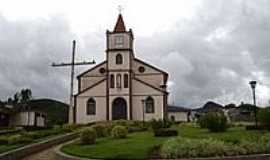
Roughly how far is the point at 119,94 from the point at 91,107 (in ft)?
12.9

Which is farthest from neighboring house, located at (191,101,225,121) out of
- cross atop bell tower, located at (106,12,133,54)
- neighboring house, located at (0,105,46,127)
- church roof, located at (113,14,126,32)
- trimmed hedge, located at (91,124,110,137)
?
neighboring house, located at (0,105,46,127)

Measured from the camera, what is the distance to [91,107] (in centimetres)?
5641

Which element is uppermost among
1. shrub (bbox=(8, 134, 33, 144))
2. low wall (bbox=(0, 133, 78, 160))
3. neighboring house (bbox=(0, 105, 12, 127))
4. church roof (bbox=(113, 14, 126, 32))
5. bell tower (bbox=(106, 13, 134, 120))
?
church roof (bbox=(113, 14, 126, 32))

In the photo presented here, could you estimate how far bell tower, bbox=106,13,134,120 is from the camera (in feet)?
183

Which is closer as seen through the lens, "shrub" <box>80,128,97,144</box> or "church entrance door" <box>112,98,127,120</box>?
"shrub" <box>80,128,97,144</box>

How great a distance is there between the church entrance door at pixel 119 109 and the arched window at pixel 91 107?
2456mm

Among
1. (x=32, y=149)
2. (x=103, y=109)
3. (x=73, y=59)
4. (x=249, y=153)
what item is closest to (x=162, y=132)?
(x=32, y=149)

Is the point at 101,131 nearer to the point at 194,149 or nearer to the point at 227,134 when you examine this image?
the point at 227,134

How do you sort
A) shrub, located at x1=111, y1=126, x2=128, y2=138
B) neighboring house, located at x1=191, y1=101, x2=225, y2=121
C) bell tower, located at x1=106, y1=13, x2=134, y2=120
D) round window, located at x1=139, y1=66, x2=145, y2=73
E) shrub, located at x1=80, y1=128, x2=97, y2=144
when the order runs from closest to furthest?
shrub, located at x1=80, y1=128, x2=97, y2=144
shrub, located at x1=111, y1=126, x2=128, y2=138
neighboring house, located at x1=191, y1=101, x2=225, y2=121
bell tower, located at x1=106, y1=13, x2=134, y2=120
round window, located at x1=139, y1=66, x2=145, y2=73

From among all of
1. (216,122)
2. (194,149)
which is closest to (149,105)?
(216,122)

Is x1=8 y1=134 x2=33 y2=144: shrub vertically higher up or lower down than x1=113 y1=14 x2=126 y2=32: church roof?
lower down

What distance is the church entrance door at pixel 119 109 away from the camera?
5556cm

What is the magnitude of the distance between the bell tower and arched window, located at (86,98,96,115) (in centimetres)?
197

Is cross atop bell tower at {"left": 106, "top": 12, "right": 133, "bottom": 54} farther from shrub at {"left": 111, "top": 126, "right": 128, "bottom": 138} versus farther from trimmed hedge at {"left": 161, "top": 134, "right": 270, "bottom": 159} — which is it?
trimmed hedge at {"left": 161, "top": 134, "right": 270, "bottom": 159}
